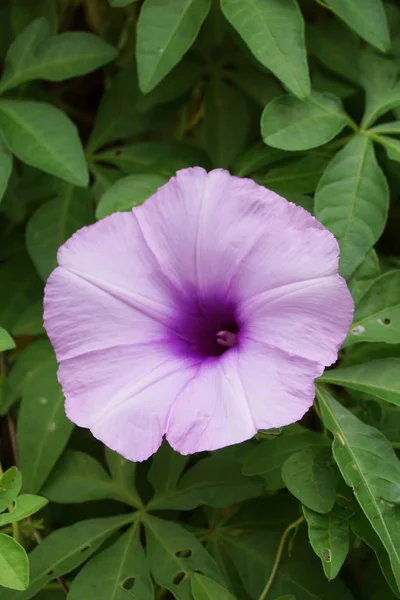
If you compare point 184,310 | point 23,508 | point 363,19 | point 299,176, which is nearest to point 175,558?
point 23,508

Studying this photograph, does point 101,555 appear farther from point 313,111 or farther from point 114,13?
point 114,13

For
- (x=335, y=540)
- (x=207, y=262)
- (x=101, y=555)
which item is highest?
(x=207, y=262)

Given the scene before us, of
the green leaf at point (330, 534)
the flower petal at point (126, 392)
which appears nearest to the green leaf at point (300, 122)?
the flower petal at point (126, 392)

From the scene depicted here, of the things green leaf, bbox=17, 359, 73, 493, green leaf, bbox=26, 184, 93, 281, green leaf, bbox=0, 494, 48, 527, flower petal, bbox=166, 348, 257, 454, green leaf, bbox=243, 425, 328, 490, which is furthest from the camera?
green leaf, bbox=26, 184, 93, 281

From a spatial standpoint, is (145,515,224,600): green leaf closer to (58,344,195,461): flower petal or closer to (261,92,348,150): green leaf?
(58,344,195,461): flower petal

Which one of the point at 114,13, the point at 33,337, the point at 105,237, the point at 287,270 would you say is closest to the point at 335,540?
the point at 287,270

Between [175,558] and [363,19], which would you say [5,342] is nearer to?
[175,558]

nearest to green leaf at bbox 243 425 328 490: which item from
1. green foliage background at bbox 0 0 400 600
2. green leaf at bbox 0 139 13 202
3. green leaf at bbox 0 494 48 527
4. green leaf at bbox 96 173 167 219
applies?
green foliage background at bbox 0 0 400 600
